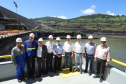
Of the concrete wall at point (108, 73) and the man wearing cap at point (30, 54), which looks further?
the man wearing cap at point (30, 54)

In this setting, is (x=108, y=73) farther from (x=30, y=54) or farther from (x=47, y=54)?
(x=30, y=54)

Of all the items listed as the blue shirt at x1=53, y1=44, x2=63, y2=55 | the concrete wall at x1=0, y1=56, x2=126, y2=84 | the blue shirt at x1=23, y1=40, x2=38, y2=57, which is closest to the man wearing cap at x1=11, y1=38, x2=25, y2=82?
the blue shirt at x1=23, y1=40, x2=38, y2=57

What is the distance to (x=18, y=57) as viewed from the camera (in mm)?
2818

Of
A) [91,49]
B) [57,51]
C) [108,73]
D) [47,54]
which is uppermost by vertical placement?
[91,49]

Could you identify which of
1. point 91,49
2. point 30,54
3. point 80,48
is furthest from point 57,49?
point 91,49

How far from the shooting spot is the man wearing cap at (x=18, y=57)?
2.74 meters

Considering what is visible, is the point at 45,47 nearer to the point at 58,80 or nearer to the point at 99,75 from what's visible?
the point at 58,80

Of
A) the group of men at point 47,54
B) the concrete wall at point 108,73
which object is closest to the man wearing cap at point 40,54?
the group of men at point 47,54

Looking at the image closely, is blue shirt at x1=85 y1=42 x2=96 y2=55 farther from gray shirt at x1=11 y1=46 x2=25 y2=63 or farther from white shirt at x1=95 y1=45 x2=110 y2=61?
gray shirt at x1=11 y1=46 x2=25 y2=63

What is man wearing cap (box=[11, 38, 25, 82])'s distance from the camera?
274 cm

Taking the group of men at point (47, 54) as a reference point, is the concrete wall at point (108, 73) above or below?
below

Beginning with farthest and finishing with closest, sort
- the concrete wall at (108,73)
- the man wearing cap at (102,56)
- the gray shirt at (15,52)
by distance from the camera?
the man wearing cap at (102,56)
the gray shirt at (15,52)
the concrete wall at (108,73)

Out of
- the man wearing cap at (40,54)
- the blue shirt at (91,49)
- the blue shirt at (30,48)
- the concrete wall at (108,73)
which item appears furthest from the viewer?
the blue shirt at (91,49)

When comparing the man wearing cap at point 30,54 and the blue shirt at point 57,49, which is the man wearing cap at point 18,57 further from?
the blue shirt at point 57,49
